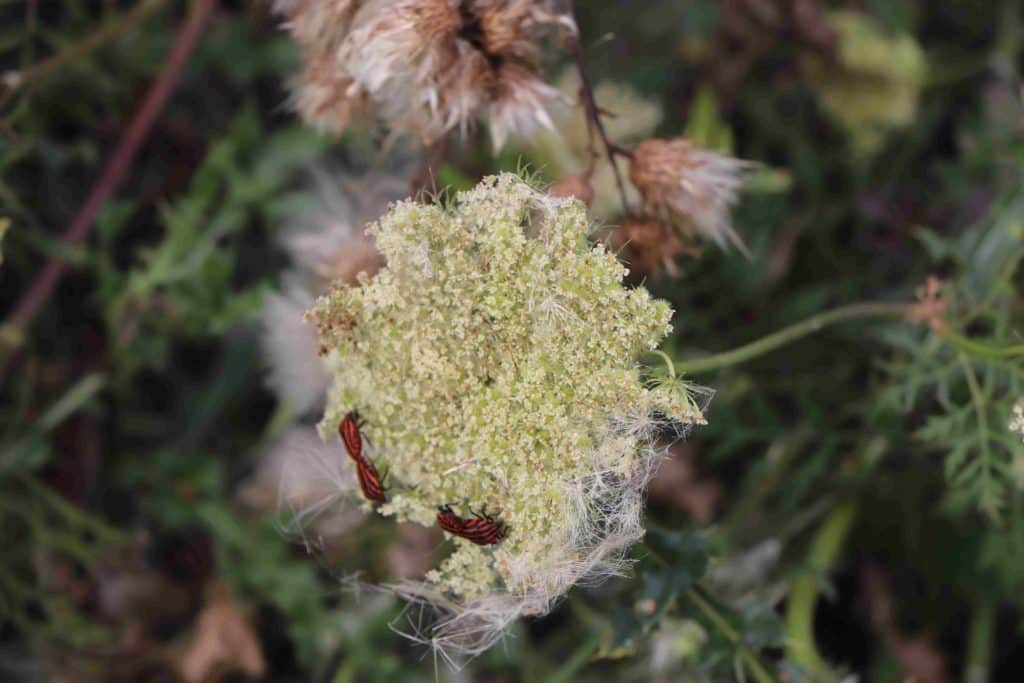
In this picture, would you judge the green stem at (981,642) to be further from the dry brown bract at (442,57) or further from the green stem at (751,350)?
the dry brown bract at (442,57)

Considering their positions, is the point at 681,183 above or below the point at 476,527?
above

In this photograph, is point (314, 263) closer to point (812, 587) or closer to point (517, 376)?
point (517, 376)

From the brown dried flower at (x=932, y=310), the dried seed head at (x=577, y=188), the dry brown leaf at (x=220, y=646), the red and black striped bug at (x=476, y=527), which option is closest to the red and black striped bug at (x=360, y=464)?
the red and black striped bug at (x=476, y=527)

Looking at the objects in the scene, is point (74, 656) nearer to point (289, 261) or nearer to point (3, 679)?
point (3, 679)

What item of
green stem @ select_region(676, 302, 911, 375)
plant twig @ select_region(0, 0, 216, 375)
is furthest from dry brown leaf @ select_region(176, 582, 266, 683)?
green stem @ select_region(676, 302, 911, 375)

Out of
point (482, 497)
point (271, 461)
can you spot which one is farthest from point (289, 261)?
point (482, 497)

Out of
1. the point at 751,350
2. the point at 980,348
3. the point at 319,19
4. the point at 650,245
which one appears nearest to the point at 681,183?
the point at 650,245
